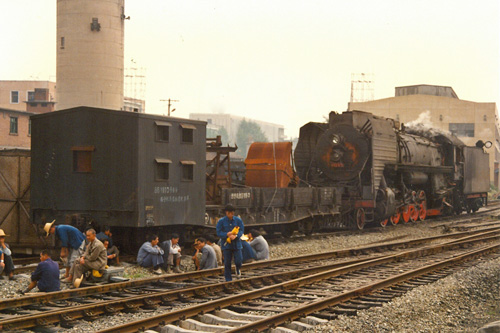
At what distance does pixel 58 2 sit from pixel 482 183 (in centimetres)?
3214

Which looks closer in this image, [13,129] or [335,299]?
[335,299]

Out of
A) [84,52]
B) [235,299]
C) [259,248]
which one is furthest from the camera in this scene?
[84,52]

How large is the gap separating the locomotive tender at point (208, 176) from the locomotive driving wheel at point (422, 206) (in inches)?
2.2

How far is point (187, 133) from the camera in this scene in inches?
645

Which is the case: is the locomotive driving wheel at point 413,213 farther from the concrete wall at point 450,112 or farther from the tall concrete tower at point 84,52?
the concrete wall at point 450,112

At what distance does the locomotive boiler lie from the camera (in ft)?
78.7

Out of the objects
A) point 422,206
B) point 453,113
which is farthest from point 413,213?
point 453,113

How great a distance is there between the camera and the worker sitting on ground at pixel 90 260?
11602 mm

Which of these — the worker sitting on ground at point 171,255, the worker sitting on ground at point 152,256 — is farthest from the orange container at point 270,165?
the worker sitting on ground at point 152,256

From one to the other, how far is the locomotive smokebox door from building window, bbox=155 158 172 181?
10.2 meters

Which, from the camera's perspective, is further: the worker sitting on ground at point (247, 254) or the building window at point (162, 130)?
the building window at point (162, 130)

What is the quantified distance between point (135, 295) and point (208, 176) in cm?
871

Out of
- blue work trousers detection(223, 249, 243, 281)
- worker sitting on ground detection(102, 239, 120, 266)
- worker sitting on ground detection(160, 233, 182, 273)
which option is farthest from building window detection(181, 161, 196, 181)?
blue work trousers detection(223, 249, 243, 281)

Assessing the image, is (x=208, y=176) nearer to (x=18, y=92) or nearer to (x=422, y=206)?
(x=422, y=206)
